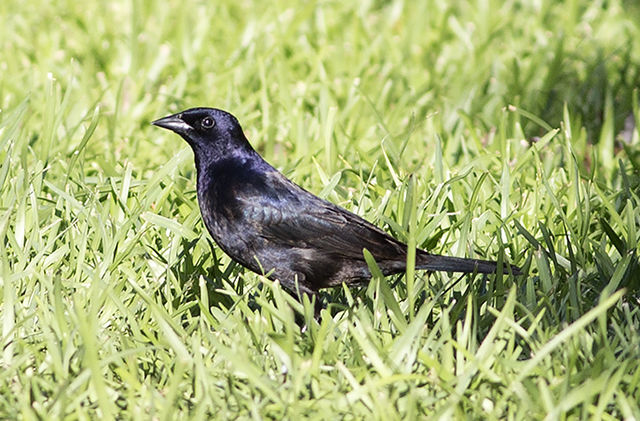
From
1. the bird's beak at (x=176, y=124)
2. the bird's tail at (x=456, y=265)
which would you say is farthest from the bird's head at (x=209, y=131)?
the bird's tail at (x=456, y=265)

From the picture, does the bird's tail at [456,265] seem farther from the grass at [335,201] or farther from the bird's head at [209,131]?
the bird's head at [209,131]

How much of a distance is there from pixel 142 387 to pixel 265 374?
1.19 feet

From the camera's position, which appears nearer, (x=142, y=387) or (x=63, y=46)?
(x=142, y=387)

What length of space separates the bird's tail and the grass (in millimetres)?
48

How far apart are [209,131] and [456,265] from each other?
42.6 inches

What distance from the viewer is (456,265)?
12.0 feet

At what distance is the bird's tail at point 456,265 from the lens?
3631 mm

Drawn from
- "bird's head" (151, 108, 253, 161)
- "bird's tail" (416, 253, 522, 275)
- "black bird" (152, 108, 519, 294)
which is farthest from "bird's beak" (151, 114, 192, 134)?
"bird's tail" (416, 253, 522, 275)

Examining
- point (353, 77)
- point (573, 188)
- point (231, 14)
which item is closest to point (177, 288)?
point (573, 188)

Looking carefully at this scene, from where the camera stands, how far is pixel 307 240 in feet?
12.4

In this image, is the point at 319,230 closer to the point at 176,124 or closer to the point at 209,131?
the point at 209,131

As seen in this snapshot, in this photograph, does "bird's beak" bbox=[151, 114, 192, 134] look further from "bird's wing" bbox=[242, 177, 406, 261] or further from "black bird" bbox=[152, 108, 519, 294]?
"bird's wing" bbox=[242, 177, 406, 261]

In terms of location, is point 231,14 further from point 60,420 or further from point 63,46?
point 60,420

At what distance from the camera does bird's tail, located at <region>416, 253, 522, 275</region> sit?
3631 mm
